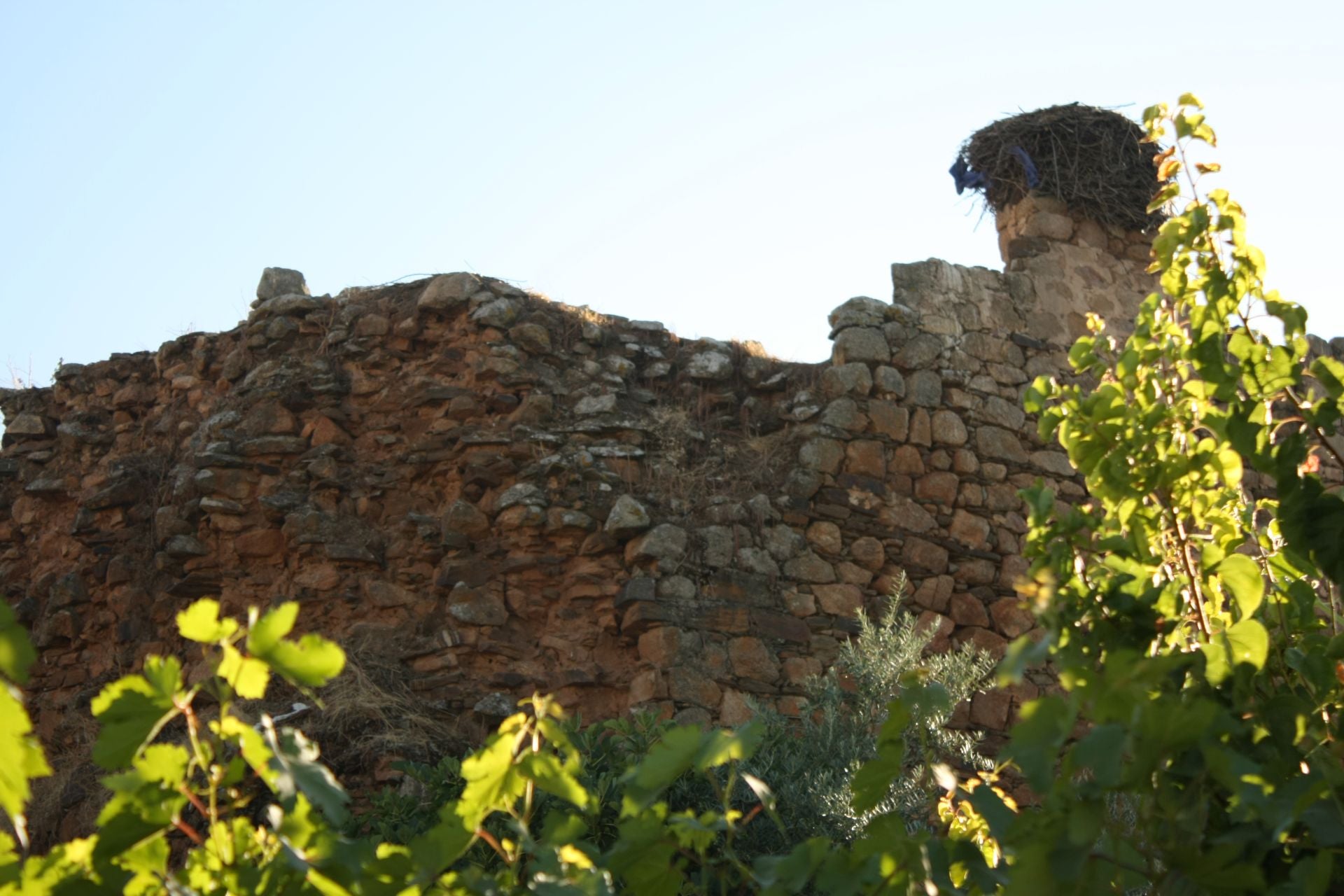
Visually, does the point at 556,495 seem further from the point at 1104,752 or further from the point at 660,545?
the point at 1104,752

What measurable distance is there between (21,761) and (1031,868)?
1194mm

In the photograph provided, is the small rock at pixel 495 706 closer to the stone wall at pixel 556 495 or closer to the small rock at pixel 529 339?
the stone wall at pixel 556 495

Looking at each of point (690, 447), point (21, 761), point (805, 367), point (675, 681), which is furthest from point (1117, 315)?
point (21, 761)

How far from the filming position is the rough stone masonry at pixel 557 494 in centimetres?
632

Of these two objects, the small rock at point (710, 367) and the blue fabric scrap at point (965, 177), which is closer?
the small rock at point (710, 367)

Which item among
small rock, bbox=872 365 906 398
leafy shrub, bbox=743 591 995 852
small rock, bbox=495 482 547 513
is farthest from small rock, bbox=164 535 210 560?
small rock, bbox=872 365 906 398

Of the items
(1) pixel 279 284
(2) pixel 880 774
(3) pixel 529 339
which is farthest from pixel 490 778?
(1) pixel 279 284

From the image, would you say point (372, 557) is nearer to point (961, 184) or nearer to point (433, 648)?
point (433, 648)

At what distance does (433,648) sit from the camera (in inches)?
247

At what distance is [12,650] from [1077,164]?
25.2 feet

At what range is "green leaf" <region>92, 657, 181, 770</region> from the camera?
171 cm

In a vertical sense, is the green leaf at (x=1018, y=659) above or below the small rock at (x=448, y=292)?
below

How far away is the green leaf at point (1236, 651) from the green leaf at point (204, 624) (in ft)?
4.91

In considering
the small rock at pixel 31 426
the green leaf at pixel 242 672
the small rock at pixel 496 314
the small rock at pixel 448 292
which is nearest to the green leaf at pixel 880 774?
the green leaf at pixel 242 672
